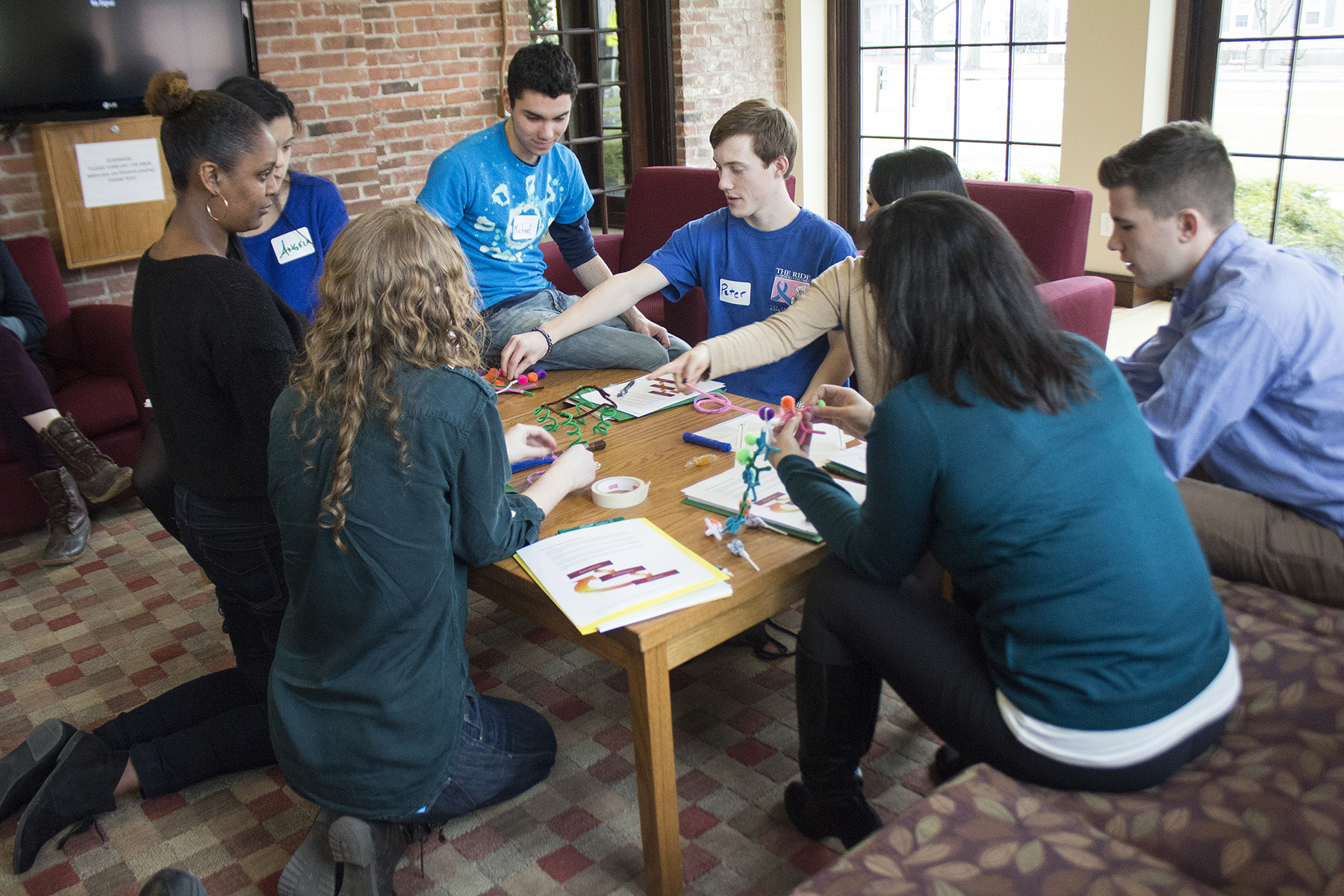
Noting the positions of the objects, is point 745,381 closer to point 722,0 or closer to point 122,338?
point 122,338

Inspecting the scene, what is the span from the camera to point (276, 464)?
61.4 inches

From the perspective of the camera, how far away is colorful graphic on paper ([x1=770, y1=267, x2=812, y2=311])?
8.43ft

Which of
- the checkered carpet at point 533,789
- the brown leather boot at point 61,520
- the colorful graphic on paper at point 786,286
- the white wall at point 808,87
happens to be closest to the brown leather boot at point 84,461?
the brown leather boot at point 61,520

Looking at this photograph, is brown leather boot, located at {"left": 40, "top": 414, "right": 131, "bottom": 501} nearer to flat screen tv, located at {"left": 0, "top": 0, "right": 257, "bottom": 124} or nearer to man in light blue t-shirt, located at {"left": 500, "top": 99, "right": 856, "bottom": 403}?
flat screen tv, located at {"left": 0, "top": 0, "right": 257, "bottom": 124}

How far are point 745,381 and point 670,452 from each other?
0.65 metres

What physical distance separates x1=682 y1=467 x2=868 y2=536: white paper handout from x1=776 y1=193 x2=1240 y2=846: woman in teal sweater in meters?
0.23

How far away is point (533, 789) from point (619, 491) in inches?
24.5

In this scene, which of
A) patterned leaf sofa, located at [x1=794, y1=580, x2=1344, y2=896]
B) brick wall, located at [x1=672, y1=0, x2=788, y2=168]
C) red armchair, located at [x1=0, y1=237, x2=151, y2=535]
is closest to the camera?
patterned leaf sofa, located at [x1=794, y1=580, x2=1344, y2=896]

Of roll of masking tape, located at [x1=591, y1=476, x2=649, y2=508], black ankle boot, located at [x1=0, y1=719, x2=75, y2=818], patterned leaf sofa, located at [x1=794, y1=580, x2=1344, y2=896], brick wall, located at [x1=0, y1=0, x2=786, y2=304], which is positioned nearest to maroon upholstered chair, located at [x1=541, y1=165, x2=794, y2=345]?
brick wall, located at [x1=0, y1=0, x2=786, y2=304]

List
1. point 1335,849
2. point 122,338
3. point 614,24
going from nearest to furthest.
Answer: point 1335,849
point 122,338
point 614,24

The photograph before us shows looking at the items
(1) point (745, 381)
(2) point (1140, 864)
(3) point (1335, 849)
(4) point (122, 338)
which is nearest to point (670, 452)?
(1) point (745, 381)

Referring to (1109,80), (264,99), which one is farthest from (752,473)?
(1109,80)

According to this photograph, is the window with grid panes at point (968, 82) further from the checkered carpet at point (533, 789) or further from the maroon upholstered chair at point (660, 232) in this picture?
the checkered carpet at point (533, 789)

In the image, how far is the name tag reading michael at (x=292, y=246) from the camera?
2867mm
